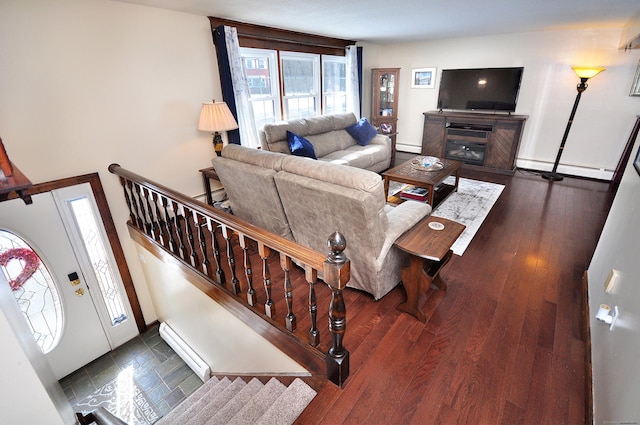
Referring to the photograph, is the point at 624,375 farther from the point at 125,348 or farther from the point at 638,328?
the point at 125,348

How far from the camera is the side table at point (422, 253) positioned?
1.96 m

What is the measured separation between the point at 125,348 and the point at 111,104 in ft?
8.52

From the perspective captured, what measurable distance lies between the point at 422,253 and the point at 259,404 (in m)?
1.35

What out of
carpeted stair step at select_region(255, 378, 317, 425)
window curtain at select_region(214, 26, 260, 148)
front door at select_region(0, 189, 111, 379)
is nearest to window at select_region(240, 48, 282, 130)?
window curtain at select_region(214, 26, 260, 148)

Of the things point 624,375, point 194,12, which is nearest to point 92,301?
point 194,12

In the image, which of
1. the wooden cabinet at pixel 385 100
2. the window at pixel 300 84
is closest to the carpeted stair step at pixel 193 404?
the window at pixel 300 84

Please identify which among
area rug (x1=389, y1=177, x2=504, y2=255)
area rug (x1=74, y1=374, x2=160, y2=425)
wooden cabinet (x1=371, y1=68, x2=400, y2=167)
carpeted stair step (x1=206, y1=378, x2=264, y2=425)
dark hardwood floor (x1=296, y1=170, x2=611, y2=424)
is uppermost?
wooden cabinet (x1=371, y1=68, x2=400, y2=167)

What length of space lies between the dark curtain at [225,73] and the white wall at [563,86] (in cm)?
413

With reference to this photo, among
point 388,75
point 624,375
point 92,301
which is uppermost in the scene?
point 388,75

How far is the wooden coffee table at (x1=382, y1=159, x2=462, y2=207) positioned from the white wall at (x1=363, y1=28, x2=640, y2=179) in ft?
6.87

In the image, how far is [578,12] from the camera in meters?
3.34

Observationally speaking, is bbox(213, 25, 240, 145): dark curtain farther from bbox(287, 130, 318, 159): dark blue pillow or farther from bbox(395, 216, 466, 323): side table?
bbox(395, 216, 466, 323): side table

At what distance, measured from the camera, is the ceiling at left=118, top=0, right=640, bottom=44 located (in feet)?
9.40

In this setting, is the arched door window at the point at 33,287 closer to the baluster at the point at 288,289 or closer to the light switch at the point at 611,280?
the baluster at the point at 288,289
